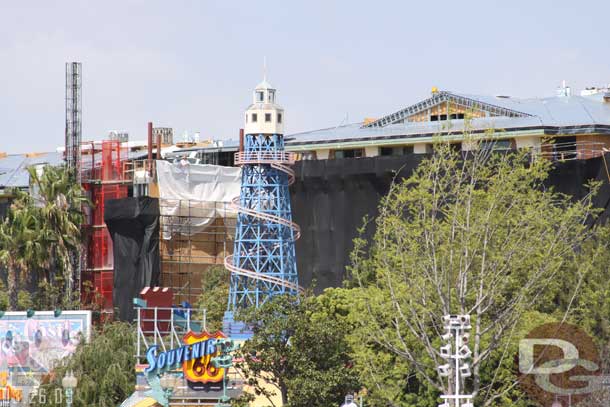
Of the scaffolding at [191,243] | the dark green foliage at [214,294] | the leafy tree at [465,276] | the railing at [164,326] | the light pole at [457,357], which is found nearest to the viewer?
the light pole at [457,357]

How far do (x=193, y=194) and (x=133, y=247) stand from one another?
21.1 feet

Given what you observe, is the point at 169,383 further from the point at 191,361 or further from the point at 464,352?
the point at 464,352

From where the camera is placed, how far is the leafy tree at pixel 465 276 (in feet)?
180

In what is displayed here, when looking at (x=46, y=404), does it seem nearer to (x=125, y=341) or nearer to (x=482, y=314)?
(x=125, y=341)

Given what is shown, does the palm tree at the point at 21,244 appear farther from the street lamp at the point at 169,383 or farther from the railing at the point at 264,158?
the street lamp at the point at 169,383

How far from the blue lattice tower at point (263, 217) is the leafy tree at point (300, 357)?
94.0ft

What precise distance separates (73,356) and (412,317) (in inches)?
834

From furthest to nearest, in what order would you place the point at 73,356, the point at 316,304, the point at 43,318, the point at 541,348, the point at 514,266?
the point at 43,318 → the point at 73,356 → the point at 316,304 → the point at 541,348 → the point at 514,266

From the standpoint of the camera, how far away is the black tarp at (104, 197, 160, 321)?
103m

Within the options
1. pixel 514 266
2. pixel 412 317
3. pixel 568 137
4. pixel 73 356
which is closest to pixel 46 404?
pixel 73 356

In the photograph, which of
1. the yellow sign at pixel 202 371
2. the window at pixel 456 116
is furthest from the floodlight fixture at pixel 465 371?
the window at pixel 456 116

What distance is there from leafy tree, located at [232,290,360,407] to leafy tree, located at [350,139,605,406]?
4.50 ft

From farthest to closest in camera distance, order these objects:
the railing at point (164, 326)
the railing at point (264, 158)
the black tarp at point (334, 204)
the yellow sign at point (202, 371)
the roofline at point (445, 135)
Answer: the black tarp at point (334, 204) → the railing at point (264, 158) → the roofline at point (445, 135) → the railing at point (164, 326) → the yellow sign at point (202, 371)

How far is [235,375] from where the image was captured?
224ft
